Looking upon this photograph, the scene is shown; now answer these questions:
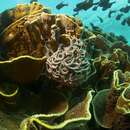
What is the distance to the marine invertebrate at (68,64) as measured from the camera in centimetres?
346

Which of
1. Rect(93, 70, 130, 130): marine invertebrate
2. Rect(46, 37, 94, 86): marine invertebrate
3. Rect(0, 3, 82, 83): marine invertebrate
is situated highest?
Rect(0, 3, 82, 83): marine invertebrate

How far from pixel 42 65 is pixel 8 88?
0.42 meters

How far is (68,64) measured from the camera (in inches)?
136

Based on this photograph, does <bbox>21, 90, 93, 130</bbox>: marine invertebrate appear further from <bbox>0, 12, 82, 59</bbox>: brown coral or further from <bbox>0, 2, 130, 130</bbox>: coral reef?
<bbox>0, 12, 82, 59</bbox>: brown coral

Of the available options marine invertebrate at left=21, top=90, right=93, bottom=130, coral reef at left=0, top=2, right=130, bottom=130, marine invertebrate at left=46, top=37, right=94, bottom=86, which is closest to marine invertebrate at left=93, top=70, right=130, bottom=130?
coral reef at left=0, top=2, right=130, bottom=130

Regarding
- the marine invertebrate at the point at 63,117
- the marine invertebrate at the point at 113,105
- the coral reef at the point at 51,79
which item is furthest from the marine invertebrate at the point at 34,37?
the marine invertebrate at the point at 113,105

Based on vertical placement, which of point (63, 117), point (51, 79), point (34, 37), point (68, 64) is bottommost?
point (63, 117)

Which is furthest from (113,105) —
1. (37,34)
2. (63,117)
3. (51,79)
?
(37,34)

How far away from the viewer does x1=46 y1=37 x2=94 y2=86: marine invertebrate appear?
346cm

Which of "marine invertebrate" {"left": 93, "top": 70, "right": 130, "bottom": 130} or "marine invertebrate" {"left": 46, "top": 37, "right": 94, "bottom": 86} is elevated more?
"marine invertebrate" {"left": 46, "top": 37, "right": 94, "bottom": 86}

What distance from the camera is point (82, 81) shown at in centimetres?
365

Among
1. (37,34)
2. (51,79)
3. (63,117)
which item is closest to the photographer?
(63,117)

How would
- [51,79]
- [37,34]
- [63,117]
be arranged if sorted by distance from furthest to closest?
[37,34]
[51,79]
[63,117]

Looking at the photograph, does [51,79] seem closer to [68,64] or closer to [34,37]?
[68,64]
